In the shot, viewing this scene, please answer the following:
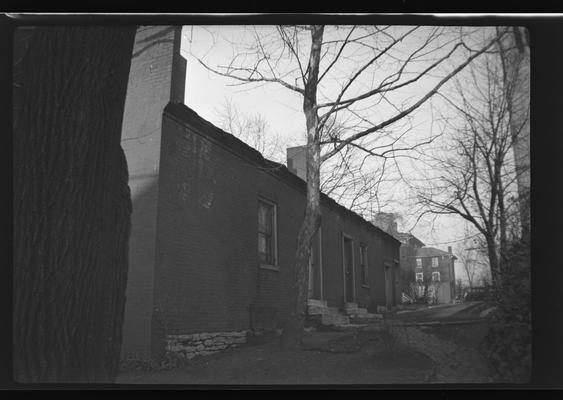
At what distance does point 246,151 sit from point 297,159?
7.63 ft

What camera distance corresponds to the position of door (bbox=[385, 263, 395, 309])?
9.84 metres

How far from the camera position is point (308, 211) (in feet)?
27.6

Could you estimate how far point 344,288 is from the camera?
11680 millimetres

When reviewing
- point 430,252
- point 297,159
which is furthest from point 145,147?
point 430,252

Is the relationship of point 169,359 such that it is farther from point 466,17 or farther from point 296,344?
point 466,17

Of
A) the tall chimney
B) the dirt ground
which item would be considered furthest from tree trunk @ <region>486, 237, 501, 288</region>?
the tall chimney

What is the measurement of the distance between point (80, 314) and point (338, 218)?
8312 millimetres

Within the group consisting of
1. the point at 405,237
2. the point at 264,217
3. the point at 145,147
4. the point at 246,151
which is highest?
the point at 246,151

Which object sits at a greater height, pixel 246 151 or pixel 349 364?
pixel 246 151

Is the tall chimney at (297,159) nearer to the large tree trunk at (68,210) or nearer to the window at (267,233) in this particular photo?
the window at (267,233)

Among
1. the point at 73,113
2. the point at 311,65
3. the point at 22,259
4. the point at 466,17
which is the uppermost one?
the point at 311,65

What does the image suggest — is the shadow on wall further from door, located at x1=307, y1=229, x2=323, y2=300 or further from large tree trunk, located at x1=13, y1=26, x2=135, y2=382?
door, located at x1=307, y1=229, x2=323, y2=300

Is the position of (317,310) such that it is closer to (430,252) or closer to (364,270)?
(364,270)

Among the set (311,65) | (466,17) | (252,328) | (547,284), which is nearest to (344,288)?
(252,328)
